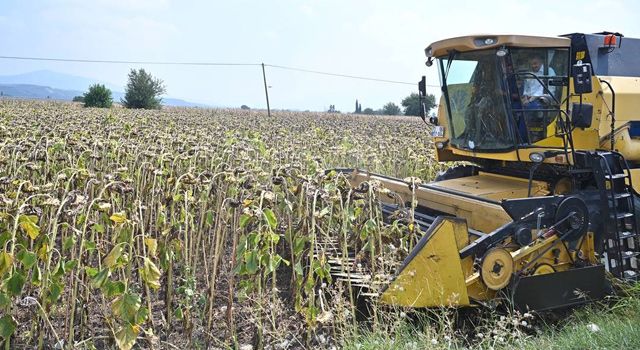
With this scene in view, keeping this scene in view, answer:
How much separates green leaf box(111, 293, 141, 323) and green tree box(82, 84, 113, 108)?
119 ft

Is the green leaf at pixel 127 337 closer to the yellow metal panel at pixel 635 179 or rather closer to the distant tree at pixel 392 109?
the yellow metal panel at pixel 635 179

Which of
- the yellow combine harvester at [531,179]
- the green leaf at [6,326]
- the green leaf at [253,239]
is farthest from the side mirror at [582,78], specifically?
the green leaf at [6,326]

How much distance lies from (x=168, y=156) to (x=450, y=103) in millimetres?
3006

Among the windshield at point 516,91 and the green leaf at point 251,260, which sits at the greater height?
the windshield at point 516,91

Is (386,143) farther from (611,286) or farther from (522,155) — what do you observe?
(611,286)

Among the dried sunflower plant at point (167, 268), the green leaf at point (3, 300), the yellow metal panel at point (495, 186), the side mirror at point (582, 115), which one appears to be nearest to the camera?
the green leaf at point (3, 300)

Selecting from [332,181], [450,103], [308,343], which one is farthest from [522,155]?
[308,343]

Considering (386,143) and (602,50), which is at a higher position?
(602,50)

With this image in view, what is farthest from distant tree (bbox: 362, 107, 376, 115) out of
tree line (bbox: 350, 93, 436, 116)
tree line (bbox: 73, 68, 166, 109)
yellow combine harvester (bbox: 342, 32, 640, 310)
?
yellow combine harvester (bbox: 342, 32, 640, 310)

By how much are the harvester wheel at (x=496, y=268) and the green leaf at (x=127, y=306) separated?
7.51ft

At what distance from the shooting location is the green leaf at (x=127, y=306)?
9.21 ft

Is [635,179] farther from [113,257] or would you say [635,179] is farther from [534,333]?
[113,257]

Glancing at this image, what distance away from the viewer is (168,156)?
5.26 meters

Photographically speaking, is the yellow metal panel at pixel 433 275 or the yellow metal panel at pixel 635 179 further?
the yellow metal panel at pixel 635 179
